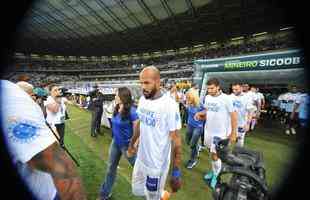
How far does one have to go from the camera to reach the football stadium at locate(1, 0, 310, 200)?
1114mm

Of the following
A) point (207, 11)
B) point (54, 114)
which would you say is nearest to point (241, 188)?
point (54, 114)

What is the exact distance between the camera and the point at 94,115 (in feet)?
28.8

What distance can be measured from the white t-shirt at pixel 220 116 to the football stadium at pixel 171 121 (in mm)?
21

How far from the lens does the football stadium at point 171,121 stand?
1.11m

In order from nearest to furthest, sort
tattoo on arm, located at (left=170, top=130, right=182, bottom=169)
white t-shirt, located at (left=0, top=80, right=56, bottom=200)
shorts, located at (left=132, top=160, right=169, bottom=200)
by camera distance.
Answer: white t-shirt, located at (left=0, top=80, right=56, bottom=200) → tattoo on arm, located at (left=170, top=130, right=182, bottom=169) → shorts, located at (left=132, top=160, right=169, bottom=200)

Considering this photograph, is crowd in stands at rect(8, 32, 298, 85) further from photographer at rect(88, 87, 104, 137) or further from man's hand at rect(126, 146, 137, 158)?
man's hand at rect(126, 146, 137, 158)

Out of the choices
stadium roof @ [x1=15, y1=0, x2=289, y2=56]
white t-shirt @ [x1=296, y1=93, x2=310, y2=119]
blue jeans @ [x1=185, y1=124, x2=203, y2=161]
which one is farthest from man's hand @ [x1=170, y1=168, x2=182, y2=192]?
stadium roof @ [x1=15, y1=0, x2=289, y2=56]

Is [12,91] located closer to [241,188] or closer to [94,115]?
[241,188]

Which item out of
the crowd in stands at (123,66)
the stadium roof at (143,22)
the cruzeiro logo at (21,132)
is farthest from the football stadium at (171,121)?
the crowd in stands at (123,66)

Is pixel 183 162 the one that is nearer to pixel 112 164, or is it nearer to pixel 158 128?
pixel 112 164

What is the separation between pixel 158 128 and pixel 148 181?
0.70 metres

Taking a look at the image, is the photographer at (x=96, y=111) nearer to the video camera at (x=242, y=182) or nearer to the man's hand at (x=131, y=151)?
the man's hand at (x=131, y=151)

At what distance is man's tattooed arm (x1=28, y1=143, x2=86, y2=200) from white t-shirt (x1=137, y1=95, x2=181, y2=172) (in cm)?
167

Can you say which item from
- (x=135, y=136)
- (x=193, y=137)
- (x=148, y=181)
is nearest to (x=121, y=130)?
(x=135, y=136)
